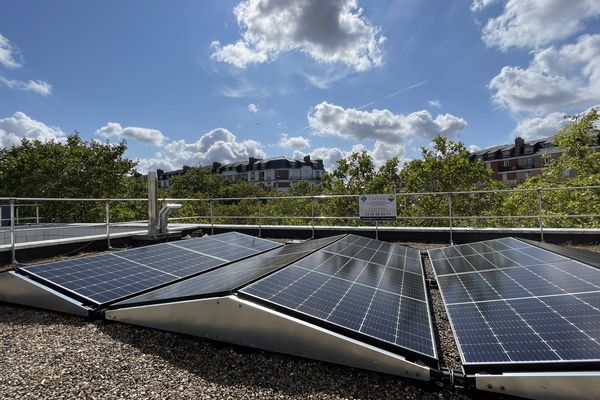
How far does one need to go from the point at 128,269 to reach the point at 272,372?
3121mm

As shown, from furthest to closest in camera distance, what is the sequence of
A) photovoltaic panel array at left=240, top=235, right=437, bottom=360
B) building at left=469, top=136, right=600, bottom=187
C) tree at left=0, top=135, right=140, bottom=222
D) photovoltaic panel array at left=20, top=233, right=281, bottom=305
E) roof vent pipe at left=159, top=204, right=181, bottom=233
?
building at left=469, top=136, right=600, bottom=187 → tree at left=0, top=135, right=140, bottom=222 → roof vent pipe at left=159, top=204, right=181, bottom=233 → photovoltaic panel array at left=20, top=233, right=281, bottom=305 → photovoltaic panel array at left=240, top=235, right=437, bottom=360

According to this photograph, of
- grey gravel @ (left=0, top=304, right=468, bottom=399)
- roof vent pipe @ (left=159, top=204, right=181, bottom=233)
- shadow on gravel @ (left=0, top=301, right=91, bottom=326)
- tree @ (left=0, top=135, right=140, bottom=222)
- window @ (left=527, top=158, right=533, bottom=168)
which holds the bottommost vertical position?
grey gravel @ (left=0, top=304, right=468, bottom=399)

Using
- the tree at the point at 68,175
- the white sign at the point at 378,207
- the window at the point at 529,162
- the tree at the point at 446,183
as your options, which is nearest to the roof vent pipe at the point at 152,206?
the white sign at the point at 378,207

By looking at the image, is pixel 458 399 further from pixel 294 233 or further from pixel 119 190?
pixel 119 190

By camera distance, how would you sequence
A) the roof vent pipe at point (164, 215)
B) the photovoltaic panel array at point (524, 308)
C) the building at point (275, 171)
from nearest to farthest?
the photovoltaic panel array at point (524, 308) → the roof vent pipe at point (164, 215) → the building at point (275, 171)

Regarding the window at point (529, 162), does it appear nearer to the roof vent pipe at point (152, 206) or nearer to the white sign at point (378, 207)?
the white sign at point (378, 207)

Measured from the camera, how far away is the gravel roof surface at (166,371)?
2502 millimetres

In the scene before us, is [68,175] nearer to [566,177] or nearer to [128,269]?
[128,269]

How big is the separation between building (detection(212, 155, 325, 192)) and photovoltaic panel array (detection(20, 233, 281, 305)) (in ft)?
257

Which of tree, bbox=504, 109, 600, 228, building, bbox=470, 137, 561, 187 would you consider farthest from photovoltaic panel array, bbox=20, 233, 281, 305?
building, bbox=470, 137, 561, 187

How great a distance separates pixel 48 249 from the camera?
24.6 ft

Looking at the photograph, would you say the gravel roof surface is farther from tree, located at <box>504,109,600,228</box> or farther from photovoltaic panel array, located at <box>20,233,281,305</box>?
tree, located at <box>504,109,600,228</box>

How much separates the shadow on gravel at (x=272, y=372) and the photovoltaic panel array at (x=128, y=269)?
1.04 meters

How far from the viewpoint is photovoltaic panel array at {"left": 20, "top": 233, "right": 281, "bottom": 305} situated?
168 inches
